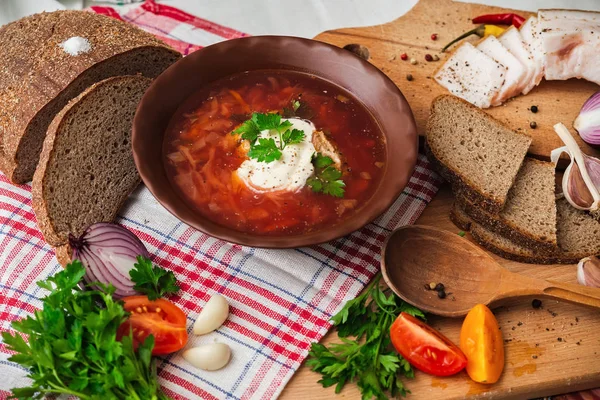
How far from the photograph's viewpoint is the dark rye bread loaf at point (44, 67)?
13.4ft

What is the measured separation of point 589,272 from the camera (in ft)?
12.5

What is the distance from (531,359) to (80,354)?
2244mm

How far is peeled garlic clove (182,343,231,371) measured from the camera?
349 cm

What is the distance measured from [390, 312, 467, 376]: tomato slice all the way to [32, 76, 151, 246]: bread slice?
5.98ft

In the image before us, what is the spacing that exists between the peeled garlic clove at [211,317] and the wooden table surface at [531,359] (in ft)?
1.62

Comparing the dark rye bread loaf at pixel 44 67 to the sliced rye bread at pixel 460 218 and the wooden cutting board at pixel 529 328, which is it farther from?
the sliced rye bread at pixel 460 218

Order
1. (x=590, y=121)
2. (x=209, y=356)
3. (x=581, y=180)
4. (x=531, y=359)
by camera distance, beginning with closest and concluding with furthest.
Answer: (x=209, y=356) < (x=531, y=359) < (x=581, y=180) < (x=590, y=121)

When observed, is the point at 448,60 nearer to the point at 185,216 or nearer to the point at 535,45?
the point at 535,45

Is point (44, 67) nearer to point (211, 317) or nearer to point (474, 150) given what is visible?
point (211, 317)

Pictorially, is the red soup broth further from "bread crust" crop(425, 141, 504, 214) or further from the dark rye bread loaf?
the dark rye bread loaf

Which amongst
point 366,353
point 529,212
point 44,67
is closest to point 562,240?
point 529,212

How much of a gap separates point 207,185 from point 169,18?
2.20m

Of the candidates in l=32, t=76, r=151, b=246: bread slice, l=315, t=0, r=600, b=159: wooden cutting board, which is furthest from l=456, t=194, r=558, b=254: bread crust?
l=32, t=76, r=151, b=246: bread slice

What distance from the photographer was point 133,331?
3.51 m
